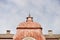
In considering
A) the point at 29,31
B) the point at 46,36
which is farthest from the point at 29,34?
the point at 46,36

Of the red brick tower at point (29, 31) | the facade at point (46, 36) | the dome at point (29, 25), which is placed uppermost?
the dome at point (29, 25)

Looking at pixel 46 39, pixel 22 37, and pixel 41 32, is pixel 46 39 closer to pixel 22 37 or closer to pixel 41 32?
pixel 41 32

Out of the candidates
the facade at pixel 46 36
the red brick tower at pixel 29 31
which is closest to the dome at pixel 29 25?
the red brick tower at pixel 29 31

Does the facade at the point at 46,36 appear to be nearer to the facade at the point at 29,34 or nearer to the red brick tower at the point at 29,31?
the facade at the point at 29,34

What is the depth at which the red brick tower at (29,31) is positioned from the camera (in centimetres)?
3184

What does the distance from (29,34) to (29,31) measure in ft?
2.25

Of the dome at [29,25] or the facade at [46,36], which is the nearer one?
the dome at [29,25]

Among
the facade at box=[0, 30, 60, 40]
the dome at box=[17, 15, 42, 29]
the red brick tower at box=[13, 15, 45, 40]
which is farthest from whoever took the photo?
the facade at box=[0, 30, 60, 40]

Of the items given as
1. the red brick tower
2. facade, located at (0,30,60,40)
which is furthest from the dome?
facade, located at (0,30,60,40)

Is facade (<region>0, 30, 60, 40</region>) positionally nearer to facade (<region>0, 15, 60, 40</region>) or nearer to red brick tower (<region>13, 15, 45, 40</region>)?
facade (<region>0, 15, 60, 40</region>)

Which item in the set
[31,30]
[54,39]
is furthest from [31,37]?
[54,39]

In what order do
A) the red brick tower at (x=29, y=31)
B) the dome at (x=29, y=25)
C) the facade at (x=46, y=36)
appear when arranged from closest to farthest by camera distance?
the red brick tower at (x=29, y=31) < the dome at (x=29, y=25) < the facade at (x=46, y=36)

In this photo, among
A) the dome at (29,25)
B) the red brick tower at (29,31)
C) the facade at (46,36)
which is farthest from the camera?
the facade at (46,36)

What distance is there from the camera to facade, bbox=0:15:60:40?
31.9 metres
